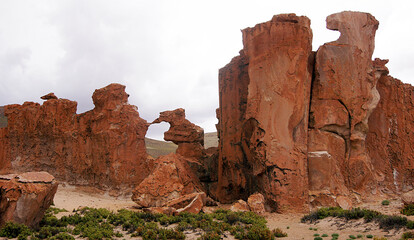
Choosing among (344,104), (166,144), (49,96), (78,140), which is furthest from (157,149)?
(344,104)

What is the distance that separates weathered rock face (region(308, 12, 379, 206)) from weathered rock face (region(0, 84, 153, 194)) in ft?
36.9

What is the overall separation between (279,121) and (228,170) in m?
5.66

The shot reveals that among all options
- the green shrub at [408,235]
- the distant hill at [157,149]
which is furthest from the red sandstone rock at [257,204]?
the distant hill at [157,149]

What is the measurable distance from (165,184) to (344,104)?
9.98 metres

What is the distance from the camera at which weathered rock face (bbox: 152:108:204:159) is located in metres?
23.2

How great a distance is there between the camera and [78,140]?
2162cm

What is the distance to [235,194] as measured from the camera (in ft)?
62.8

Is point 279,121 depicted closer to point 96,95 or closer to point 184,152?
point 184,152

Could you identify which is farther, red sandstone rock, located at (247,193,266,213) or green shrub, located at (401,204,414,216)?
red sandstone rock, located at (247,193,266,213)

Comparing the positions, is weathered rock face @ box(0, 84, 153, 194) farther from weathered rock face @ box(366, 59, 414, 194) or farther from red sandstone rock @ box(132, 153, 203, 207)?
weathered rock face @ box(366, 59, 414, 194)

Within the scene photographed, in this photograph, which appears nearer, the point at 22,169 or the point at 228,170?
the point at 228,170

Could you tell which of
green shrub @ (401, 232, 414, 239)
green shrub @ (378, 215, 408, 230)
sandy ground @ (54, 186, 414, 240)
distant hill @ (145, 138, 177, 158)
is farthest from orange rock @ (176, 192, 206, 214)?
distant hill @ (145, 138, 177, 158)

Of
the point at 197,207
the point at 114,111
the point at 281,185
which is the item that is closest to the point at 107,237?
the point at 197,207

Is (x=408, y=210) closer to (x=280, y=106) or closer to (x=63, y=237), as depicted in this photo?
(x=280, y=106)
